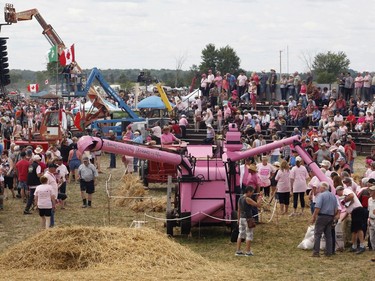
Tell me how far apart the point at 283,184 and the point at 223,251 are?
16.0ft

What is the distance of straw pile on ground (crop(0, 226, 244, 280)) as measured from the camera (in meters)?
14.3

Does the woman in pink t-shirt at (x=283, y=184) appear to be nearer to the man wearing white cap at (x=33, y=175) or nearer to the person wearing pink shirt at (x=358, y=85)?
the man wearing white cap at (x=33, y=175)

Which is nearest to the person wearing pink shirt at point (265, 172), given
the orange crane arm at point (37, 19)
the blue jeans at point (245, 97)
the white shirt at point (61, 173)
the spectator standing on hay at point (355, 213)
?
the white shirt at point (61, 173)

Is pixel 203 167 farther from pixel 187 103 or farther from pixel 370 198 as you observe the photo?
pixel 187 103

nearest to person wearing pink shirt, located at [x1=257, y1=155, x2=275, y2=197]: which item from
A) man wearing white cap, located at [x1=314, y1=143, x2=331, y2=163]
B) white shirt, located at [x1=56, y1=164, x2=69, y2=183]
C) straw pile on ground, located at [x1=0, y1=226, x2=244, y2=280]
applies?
man wearing white cap, located at [x1=314, y1=143, x2=331, y2=163]

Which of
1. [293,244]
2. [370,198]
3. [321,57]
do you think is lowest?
[293,244]

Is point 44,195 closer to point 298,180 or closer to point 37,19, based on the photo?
point 298,180

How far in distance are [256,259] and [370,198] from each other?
258cm

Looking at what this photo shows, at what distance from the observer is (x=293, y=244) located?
58.6 ft

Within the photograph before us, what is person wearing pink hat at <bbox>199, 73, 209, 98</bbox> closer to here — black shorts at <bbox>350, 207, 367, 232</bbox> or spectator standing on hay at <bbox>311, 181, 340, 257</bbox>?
black shorts at <bbox>350, 207, 367, 232</bbox>

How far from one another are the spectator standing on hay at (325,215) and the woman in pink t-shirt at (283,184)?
4.76 metres

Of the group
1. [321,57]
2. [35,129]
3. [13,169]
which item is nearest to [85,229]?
[13,169]

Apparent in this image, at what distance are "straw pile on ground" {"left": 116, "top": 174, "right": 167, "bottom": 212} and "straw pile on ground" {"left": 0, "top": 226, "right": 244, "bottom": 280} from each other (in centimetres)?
712

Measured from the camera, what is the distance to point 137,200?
23609 millimetres
